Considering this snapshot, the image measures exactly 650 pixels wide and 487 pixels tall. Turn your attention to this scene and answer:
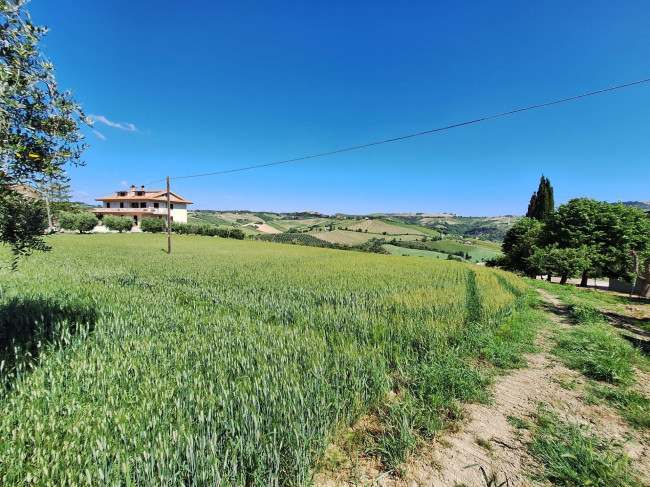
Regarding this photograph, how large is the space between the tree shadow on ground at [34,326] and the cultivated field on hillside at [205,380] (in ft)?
0.16

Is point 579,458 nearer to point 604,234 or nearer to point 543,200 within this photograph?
point 604,234

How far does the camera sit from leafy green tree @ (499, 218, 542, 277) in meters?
34.9

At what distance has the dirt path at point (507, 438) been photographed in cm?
266

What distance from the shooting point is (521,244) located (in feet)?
122

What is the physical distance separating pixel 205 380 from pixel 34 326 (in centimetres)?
537

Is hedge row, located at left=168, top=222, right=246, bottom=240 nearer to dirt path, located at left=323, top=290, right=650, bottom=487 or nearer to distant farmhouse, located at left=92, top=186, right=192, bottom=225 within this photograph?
distant farmhouse, located at left=92, top=186, right=192, bottom=225

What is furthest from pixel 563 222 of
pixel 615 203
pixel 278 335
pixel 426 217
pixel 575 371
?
pixel 426 217

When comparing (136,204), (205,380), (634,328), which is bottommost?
(634,328)

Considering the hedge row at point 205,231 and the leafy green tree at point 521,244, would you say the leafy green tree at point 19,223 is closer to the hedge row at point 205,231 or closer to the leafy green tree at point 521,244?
the leafy green tree at point 521,244

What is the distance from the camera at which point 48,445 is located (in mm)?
2416

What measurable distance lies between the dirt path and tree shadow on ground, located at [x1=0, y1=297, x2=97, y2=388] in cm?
561

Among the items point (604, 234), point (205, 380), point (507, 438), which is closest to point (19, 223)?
point (205, 380)

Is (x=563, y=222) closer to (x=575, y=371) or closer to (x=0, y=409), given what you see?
(x=575, y=371)

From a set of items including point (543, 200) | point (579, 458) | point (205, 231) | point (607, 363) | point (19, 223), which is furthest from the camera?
point (205, 231)
